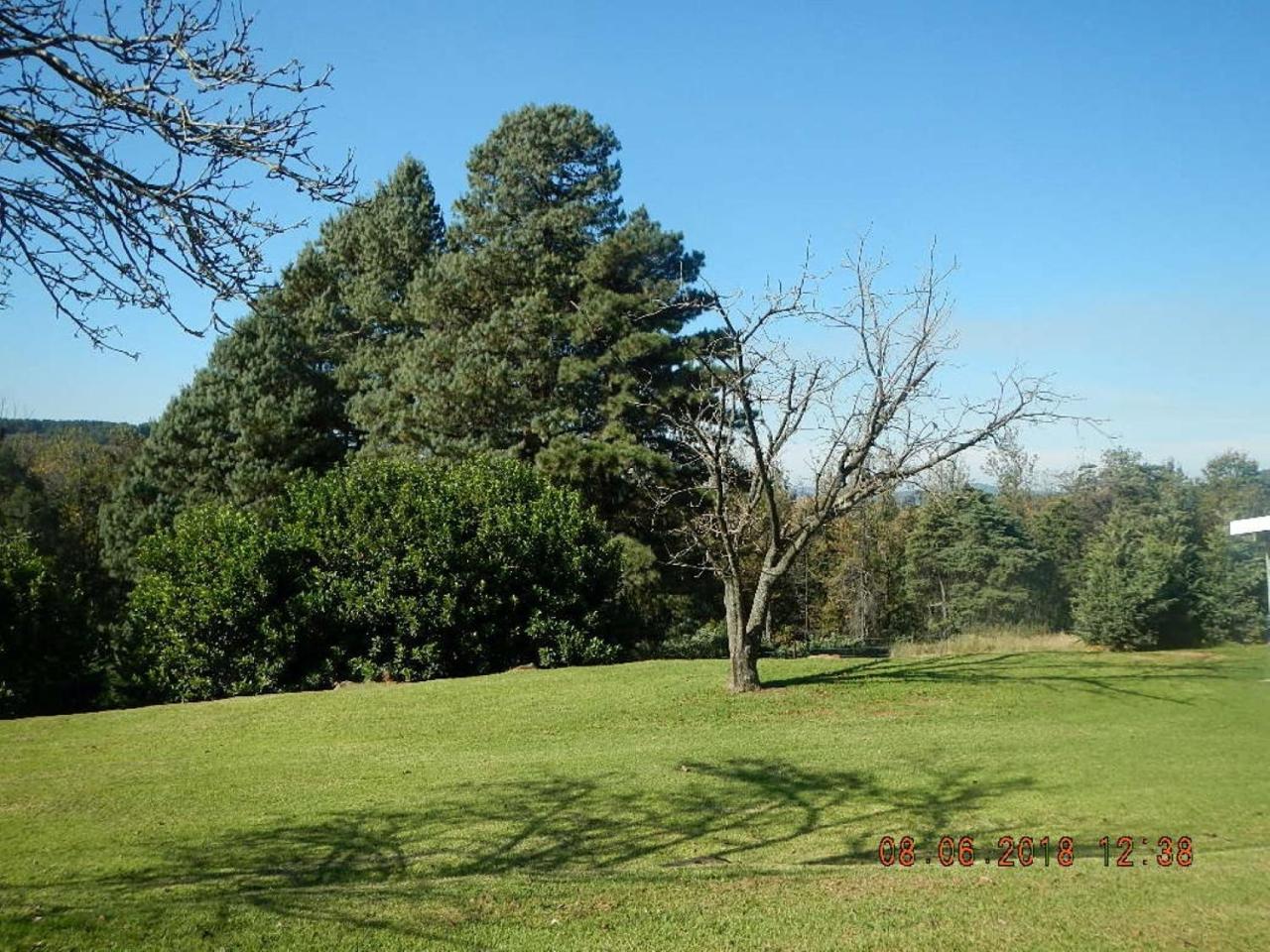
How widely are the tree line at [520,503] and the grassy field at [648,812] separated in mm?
2566

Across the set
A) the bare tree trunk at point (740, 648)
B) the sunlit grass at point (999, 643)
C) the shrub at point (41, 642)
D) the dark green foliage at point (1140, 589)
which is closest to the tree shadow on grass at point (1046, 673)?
the bare tree trunk at point (740, 648)

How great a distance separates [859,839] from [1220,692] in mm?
8531

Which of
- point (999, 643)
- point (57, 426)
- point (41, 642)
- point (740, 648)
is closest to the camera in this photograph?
point (740, 648)

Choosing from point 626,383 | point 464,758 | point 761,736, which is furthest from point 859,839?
point 626,383

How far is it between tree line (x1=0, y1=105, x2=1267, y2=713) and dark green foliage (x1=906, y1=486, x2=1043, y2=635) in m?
0.11

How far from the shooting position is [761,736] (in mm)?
11398

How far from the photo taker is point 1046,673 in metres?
15.4

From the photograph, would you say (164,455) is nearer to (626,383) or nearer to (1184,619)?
(626,383)

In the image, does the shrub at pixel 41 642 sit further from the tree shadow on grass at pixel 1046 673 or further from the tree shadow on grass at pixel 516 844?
the tree shadow on grass at pixel 1046 673

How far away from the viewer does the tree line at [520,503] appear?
16.5 m

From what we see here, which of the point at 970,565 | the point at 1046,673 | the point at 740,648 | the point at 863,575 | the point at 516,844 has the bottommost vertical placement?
the point at 516,844

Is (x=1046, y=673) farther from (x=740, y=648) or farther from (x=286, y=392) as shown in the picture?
(x=286, y=392)

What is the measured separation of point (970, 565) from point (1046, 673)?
19397 mm

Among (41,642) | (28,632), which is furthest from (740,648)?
(41,642)
